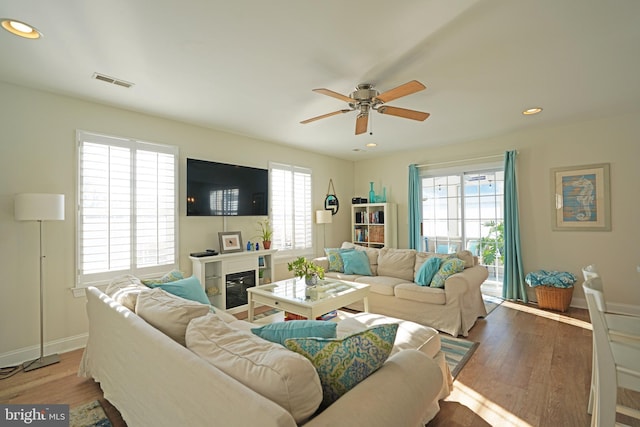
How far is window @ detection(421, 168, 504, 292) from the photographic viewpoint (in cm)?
490

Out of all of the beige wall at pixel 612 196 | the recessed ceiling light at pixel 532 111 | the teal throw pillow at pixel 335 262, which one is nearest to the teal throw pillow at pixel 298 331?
the teal throw pillow at pixel 335 262

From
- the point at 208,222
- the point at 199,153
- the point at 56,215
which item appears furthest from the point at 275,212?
the point at 56,215

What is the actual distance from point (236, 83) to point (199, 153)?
1634mm

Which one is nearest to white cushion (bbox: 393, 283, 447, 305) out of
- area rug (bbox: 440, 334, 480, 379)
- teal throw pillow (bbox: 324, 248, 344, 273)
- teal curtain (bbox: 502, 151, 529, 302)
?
area rug (bbox: 440, 334, 480, 379)

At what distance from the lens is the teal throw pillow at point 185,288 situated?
93.7 inches

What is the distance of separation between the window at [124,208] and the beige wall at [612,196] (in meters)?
4.81

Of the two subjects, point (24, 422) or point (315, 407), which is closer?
point (315, 407)

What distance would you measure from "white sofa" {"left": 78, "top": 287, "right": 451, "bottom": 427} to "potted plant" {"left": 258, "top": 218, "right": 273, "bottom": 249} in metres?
2.76

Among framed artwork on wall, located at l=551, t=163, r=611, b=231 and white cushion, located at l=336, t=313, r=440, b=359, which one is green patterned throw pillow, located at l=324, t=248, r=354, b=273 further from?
framed artwork on wall, located at l=551, t=163, r=611, b=231

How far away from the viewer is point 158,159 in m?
3.67

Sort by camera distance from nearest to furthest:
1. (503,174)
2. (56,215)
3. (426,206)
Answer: (56,215)
(503,174)
(426,206)

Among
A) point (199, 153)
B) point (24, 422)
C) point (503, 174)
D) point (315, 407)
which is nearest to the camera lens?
point (315, 407)

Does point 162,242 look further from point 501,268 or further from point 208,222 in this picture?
point 501,268

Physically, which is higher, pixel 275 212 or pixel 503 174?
pixel 503 174
